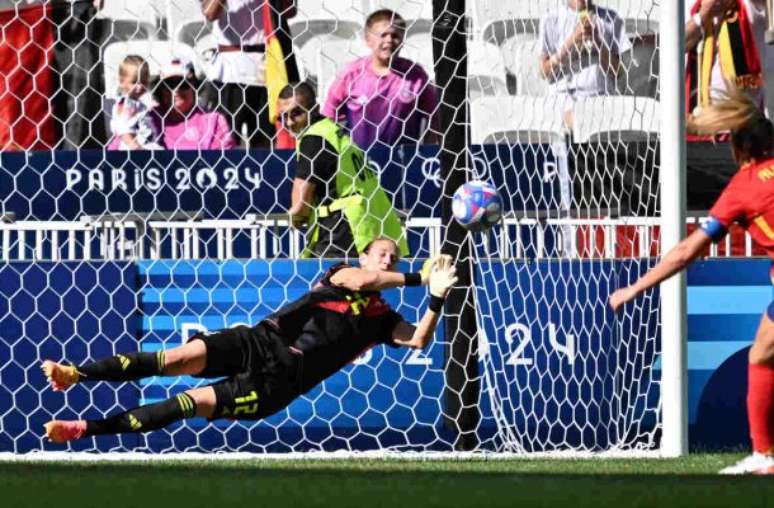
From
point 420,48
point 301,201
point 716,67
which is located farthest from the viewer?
point 420,48

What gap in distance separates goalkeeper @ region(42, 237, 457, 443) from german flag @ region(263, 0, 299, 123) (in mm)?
2104

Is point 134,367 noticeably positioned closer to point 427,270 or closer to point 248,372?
point 248,372

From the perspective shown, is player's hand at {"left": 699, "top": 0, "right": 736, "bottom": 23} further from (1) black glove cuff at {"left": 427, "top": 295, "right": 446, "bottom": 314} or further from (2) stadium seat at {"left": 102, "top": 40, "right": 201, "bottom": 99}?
(1) black glove cuff at {"left": 427, "top": 295, "right": 446, "bottom": 314}

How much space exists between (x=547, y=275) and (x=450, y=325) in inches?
25.4

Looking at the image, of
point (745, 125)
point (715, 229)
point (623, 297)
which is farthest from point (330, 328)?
point (745, 125)

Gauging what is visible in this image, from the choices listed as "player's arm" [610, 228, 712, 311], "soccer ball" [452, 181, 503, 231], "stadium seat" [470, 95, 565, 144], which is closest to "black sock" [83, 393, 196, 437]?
"soccer ball" [452, 181, 503, 231]

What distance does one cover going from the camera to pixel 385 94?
10.6 m

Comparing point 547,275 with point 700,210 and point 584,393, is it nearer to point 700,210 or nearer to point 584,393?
point 584,393

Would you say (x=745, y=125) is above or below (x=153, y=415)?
above

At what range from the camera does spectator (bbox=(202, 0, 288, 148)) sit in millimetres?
11109

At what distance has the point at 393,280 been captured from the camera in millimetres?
8711

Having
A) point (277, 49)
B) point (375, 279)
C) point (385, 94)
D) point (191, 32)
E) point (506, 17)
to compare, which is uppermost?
point (191, 32)

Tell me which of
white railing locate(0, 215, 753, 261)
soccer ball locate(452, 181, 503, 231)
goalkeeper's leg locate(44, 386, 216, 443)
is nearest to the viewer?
goalkeeper's leg locate(44, 386, 216, 443)

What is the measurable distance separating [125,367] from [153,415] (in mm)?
297
